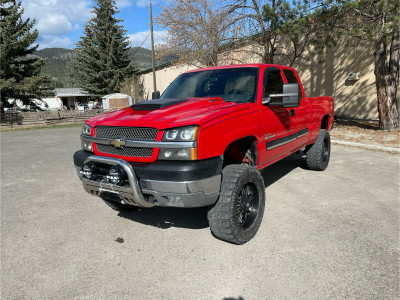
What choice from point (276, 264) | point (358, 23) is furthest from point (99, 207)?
point (358, 23)

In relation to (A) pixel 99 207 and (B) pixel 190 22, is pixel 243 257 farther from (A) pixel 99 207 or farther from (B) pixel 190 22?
(B) pixel 190 22

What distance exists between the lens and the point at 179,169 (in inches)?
101

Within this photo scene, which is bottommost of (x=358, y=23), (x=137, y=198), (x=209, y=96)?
(x=137, y=198)

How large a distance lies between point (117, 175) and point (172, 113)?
82 centimetres

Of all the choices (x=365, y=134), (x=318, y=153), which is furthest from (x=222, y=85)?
(x=365, y=134)

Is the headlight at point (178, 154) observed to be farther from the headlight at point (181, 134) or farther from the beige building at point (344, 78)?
the beige building at point (344, 78)

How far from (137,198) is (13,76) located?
28300 millimetres

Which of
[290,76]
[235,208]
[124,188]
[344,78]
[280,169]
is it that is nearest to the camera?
[124,188]

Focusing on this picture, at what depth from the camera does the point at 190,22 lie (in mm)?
15711

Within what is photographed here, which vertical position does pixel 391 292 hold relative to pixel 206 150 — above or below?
below

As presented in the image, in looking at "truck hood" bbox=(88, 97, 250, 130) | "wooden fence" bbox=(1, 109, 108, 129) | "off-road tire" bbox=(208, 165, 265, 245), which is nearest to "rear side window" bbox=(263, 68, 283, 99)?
"truck hood" bbox=(88, 97, 250, 130)

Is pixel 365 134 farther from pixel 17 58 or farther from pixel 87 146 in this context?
pixel 17 58

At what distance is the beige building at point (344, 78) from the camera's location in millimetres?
12969

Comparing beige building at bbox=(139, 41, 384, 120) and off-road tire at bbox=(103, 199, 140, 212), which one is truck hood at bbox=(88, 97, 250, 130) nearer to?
off-road tire at bbox=(103, 199, 140, 212)
